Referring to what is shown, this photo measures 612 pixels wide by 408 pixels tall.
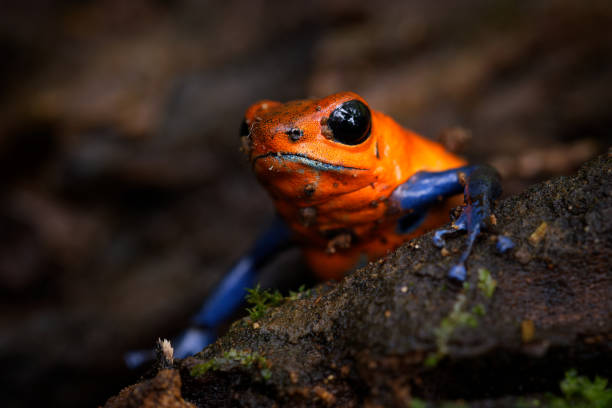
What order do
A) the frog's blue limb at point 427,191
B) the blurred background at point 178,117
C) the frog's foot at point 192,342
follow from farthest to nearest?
the blurred background at point 178,117 → the frog's foot at point 192,342 → the frog's blue limb at point 427,191

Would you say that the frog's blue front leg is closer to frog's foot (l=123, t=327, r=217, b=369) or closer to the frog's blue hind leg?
the frog's blue hind leg

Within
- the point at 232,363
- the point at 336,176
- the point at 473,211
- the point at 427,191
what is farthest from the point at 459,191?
the point at 232,363

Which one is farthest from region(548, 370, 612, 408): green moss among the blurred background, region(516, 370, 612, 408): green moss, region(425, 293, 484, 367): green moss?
the blurred background

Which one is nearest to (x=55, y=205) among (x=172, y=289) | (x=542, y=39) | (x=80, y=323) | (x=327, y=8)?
(x=80, y=323)

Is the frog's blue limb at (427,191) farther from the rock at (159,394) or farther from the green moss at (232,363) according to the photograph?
the rock at (159,394)

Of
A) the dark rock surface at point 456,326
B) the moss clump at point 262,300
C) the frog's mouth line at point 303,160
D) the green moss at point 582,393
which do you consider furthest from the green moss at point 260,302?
the green moss at point 582,393

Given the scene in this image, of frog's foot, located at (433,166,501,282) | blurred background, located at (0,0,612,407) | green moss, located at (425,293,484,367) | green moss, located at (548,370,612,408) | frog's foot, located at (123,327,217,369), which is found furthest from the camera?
blurred background, located at (0,0,612,407)
